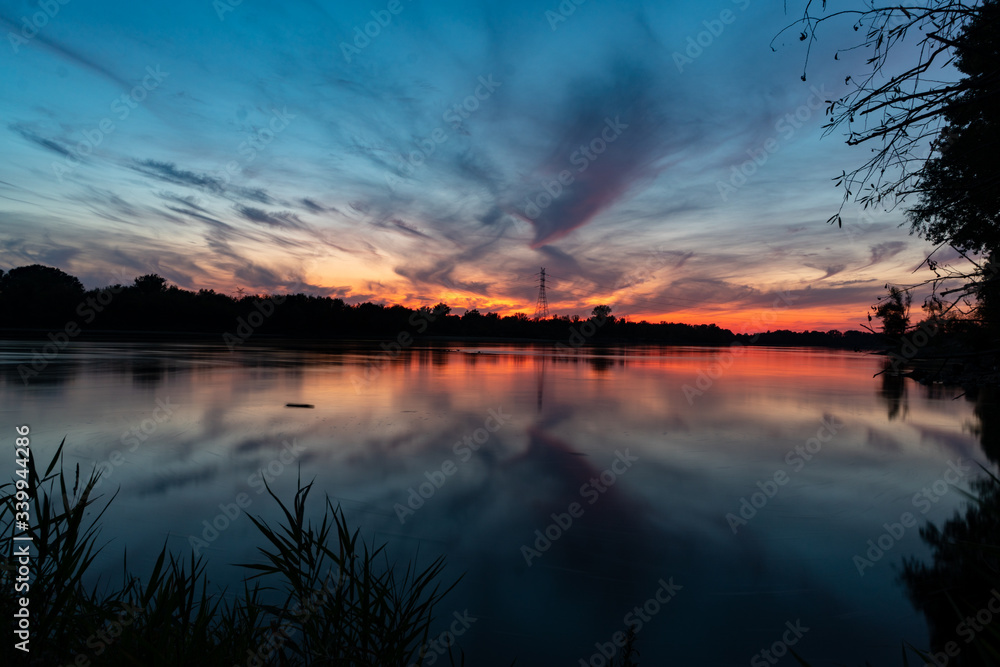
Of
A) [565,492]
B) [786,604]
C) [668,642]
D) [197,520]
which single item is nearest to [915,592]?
[786,604]

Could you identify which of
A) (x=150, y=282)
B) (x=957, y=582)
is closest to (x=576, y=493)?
(x=957, y=582)

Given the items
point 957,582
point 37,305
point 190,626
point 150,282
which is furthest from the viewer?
point 150,282

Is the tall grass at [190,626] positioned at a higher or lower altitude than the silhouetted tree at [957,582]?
higher

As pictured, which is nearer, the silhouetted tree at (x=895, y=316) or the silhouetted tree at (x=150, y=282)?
the silhouetted tree at (x=895, y=316)

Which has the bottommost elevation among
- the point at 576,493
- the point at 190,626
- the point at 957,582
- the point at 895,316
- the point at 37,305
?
the point at 957,582

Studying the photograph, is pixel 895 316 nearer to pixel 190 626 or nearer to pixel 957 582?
pixel 957 582

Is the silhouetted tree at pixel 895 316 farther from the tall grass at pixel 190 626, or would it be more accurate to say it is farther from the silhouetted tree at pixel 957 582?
the tall grass at pixel 190 626

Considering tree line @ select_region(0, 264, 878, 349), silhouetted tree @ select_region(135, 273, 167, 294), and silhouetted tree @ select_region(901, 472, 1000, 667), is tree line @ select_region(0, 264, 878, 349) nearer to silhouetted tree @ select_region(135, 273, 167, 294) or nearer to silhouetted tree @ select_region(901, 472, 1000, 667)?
silhouetted tree @ select_region(135, 273, 167, 294)

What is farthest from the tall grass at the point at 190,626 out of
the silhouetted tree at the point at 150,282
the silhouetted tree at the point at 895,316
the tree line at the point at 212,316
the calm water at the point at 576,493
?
the silhouetted tree at the point at 150,282

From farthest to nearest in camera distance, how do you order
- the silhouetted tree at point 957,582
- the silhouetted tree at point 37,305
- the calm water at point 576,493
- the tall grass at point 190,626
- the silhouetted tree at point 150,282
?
1. the silhouetted tree at point 150,282
2. the silhouetted tree at point 37,305
3. the calm water at point 576,493
4. the silhouetted tree at point 957,582
5. the tall grass at point 190,626

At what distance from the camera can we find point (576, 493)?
22.0ft

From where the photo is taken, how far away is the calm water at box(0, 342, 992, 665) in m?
3.98

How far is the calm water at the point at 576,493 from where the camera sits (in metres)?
3.98

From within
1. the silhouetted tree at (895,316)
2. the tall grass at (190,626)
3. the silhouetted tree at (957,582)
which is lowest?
the silhouetted tree at (957,582)
